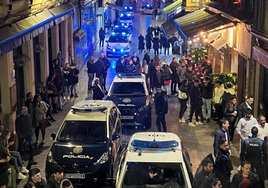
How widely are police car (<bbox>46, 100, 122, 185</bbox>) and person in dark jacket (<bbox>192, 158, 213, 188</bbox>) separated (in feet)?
9.83

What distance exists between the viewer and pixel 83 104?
14.2m

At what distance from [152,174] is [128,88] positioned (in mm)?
9320

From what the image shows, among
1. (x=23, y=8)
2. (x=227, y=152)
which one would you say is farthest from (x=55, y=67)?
(x=227, y=152)

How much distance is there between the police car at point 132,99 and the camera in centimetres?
1723

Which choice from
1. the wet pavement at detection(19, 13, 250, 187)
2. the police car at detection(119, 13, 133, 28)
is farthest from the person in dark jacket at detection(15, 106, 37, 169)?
the police car at detection(119, 13, 133, 28)

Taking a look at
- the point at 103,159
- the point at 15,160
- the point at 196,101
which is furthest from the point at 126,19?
the point at 15,160

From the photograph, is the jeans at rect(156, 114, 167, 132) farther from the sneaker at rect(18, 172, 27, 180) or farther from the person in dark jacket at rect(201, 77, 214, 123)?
the sneaker at rect(18, 172, 27, 180)

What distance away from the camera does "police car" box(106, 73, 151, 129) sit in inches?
679

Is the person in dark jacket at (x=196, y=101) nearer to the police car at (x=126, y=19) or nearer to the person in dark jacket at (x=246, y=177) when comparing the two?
the person in dark jacket at (x=246, y=177)

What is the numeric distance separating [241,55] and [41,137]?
8.06 metres

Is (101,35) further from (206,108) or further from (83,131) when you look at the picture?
(83,131)

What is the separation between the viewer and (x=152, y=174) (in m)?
9.04

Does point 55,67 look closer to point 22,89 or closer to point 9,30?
point 22,89

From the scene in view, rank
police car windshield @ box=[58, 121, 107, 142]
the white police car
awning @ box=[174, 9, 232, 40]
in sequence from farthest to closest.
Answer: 1. the white police car
2. awning @ box=[174, 9, 232, 40]
3. police car windshield @ box=[58, 121, 107, 142]
